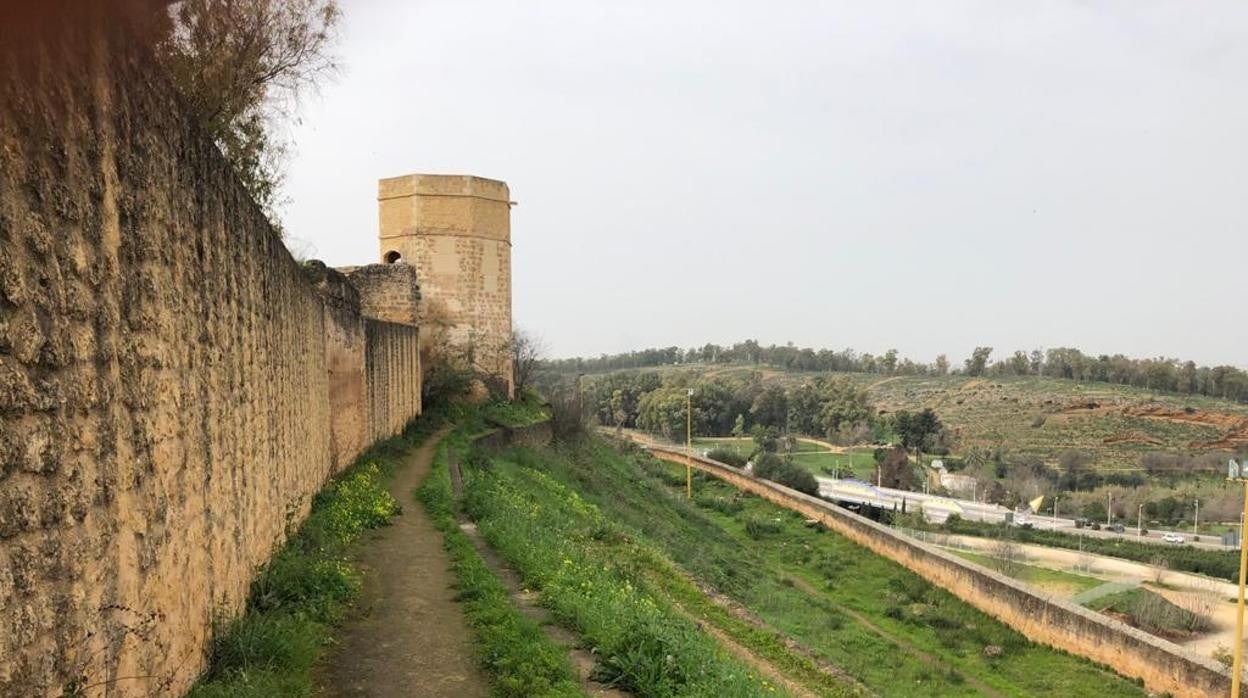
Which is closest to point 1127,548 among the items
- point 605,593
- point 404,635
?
point 605,593

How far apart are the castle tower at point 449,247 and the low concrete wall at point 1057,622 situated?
46.5ft

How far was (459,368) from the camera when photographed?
22.1m

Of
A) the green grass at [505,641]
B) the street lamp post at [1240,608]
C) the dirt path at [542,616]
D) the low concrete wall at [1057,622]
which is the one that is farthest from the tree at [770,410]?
the green grass at [505,641]

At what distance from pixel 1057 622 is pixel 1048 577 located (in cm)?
1646

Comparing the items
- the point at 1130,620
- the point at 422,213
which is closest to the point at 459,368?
the point at 422,213

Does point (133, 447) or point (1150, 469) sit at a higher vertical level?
point (133, 447)

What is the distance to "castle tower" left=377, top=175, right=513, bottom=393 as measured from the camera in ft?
72.6

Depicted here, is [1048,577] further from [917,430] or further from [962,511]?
[917,430]

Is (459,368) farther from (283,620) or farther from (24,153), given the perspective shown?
(24,153)

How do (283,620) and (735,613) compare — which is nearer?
(283,620)

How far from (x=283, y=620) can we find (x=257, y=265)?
2648mm

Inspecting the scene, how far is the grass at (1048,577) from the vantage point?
2937cm

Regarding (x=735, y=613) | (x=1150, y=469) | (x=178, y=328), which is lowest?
(x=1150, y=469)

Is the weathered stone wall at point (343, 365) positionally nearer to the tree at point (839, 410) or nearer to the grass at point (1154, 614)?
the grass at point (1154, 614)
